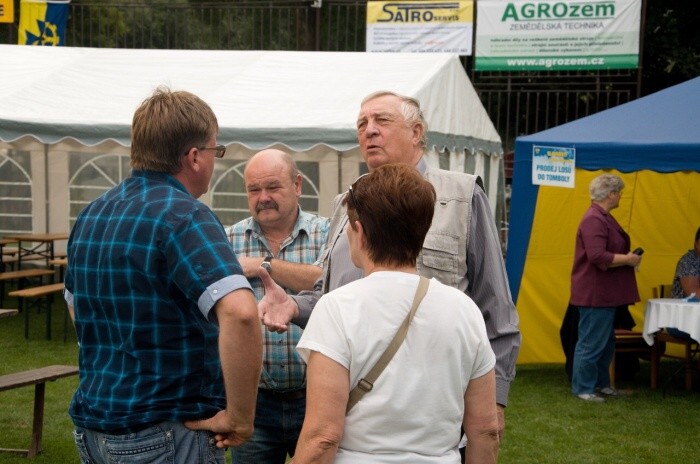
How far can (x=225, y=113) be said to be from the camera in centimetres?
1045

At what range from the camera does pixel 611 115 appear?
9055 mm

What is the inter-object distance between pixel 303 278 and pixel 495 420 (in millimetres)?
1216

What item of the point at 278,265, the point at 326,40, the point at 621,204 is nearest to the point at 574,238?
the point at 621,204

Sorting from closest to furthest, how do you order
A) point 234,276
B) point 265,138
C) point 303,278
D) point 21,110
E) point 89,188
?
point 234,276 < point 303,278 < point 265,138 < point 21,110 < point 89,188

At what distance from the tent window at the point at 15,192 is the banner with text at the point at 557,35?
661 cm

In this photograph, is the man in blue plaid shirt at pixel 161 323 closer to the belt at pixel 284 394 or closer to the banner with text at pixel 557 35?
the belt at pixel 284 394

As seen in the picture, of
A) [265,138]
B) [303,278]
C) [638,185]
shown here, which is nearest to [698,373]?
[638,185]

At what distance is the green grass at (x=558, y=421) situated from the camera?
22.3ft

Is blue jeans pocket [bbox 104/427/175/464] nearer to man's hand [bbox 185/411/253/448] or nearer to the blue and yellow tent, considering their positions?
man's hand [bbox 185/411/253/448]

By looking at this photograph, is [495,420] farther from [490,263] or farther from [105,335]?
[105,335]

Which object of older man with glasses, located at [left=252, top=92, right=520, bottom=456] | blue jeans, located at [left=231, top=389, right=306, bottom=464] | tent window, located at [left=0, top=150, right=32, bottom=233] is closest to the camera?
older man with glasses, located at [left=252, top=92, right=520, bottom=456]

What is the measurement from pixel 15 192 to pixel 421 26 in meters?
6.40

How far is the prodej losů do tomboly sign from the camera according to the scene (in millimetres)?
8562

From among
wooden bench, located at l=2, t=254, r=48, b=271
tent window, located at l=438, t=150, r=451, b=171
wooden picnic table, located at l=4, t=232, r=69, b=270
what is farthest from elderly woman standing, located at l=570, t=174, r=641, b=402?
wooden bench, located at l=2, t=254, r=48, b=271
